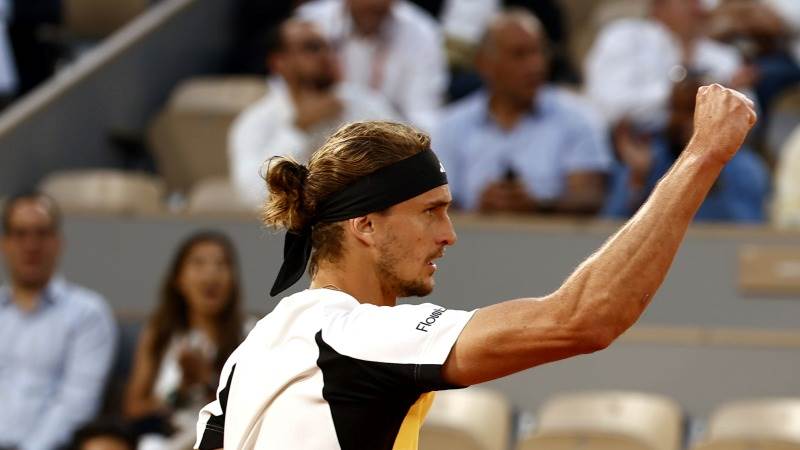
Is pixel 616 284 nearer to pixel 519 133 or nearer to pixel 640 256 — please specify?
pixel 640 256

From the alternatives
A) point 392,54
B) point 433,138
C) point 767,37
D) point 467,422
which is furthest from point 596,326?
point 767,37

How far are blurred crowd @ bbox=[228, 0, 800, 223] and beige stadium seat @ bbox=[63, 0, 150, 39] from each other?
1286mm

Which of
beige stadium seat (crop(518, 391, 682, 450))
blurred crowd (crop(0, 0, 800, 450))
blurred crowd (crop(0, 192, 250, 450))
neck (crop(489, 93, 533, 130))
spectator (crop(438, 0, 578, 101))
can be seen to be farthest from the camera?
spectator (crop(438, 0, 578, 101))

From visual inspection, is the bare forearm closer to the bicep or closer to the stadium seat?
the bicep

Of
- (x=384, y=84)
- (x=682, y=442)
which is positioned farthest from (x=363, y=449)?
(x=384, y=84)

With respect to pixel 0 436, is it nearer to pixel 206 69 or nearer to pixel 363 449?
pixel 206 69

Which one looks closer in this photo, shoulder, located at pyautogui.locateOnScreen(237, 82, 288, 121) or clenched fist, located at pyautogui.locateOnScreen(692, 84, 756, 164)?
clenched fist, located at pyautogui.locateOnScreen(692, 84, 756, 164)

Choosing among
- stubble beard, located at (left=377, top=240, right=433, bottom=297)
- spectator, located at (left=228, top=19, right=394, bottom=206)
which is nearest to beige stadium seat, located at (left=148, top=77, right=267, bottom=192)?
spectator, located at (left=228, top=19, right=394, bottom=206)

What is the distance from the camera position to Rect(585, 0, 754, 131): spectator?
8.16 meters

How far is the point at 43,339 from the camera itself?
691cm

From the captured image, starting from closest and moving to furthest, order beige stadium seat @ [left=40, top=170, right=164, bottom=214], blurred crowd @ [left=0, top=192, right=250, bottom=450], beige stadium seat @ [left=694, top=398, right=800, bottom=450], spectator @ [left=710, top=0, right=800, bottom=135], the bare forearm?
the bare forearm → beige stadium seat @ [left=694, top=398, right=800, bottom=450] → blurred crowd @ [left=0, top=192, right=250, bottom=450] → beige stadium seat @ [left=40, top=170, right=164, bottom=214] → spectator @ [left=710, top=0, right=800, bottom=135]

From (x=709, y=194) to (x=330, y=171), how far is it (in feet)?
14.0

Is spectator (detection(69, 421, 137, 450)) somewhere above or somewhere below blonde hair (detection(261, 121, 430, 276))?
Answer: below

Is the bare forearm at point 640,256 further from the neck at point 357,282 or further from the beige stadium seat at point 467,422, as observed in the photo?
the beige stadium seat at point 467,422
